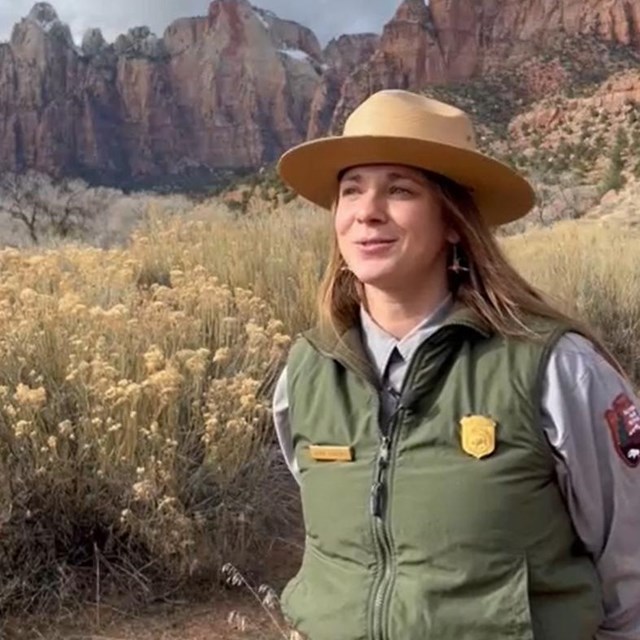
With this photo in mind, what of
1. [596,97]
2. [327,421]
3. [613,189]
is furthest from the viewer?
[596,97]

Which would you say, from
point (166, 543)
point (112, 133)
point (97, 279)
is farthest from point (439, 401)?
point (112, 133)

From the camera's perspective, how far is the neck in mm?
1797

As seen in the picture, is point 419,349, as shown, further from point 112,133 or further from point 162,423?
point 112,133

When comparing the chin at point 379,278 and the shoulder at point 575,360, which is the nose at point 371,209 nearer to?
the chin at point 379,278

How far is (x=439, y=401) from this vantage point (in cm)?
164

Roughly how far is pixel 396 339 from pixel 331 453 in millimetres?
250

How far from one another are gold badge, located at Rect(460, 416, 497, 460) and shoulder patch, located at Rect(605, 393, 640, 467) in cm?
20

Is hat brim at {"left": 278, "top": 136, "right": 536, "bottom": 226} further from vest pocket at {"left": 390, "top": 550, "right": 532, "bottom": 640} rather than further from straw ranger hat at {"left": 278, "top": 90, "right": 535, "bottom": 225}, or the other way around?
vest pocket at {"left": 390, "top": 550, "right": 532, "bottom": 640}

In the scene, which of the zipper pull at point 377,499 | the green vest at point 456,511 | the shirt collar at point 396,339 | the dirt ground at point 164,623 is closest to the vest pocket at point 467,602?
the green vest at point 456,511

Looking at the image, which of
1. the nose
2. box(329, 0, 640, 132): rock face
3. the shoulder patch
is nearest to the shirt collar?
the nose

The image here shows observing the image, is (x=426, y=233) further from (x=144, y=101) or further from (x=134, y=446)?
(x=144, y=101)

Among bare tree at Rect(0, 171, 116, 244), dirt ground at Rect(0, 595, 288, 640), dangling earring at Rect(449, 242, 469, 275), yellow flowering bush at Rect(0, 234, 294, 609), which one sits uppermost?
bare tree at Rect(0, 171, 116, 244)

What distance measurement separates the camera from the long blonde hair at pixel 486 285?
1717 mm

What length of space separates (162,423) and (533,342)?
2.37m
